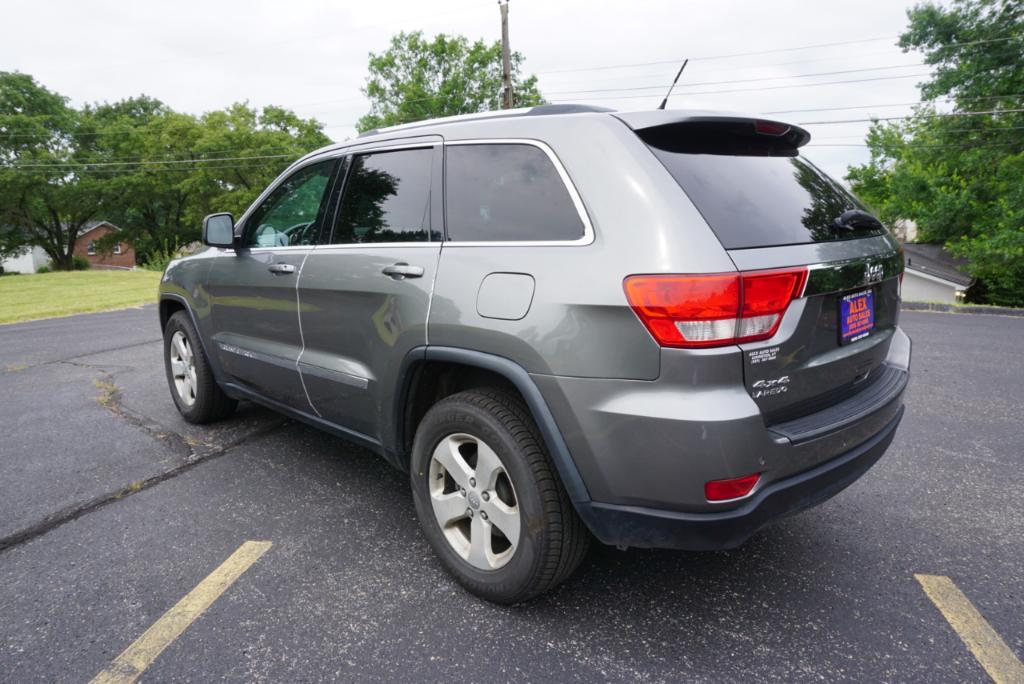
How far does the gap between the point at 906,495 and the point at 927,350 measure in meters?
4.96

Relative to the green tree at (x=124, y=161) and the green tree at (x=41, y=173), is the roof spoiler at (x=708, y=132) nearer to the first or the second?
the green tree at (x=124, y=161)

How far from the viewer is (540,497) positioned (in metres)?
2.15

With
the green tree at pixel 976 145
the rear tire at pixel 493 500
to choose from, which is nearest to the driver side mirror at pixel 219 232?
the rear tire at pixel 493 500

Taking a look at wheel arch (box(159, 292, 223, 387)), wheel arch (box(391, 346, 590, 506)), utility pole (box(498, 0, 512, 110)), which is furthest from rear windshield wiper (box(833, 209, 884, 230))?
utility pole (box(498, 0, 512, 110))

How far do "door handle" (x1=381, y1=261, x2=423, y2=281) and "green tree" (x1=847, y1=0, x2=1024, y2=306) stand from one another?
23.1 metres

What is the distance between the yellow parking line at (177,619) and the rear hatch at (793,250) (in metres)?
2.11

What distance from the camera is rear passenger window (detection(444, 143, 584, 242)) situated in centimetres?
220

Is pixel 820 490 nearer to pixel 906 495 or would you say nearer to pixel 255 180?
pixel 906 495

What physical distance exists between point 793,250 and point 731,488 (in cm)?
80

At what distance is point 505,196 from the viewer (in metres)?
2.41

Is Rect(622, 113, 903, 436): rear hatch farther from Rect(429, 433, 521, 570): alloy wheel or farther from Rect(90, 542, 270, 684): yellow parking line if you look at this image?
Rect(90, 542, 270, 684): yellow parking line

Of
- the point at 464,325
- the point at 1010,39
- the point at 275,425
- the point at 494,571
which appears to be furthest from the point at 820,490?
the point at 1010,39

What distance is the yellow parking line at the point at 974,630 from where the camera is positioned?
2.00 m

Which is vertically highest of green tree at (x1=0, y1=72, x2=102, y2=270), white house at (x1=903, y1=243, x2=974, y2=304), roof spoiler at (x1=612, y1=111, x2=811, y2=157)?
green tree at (x1=0, y1=72, x2=102, y2=270)
